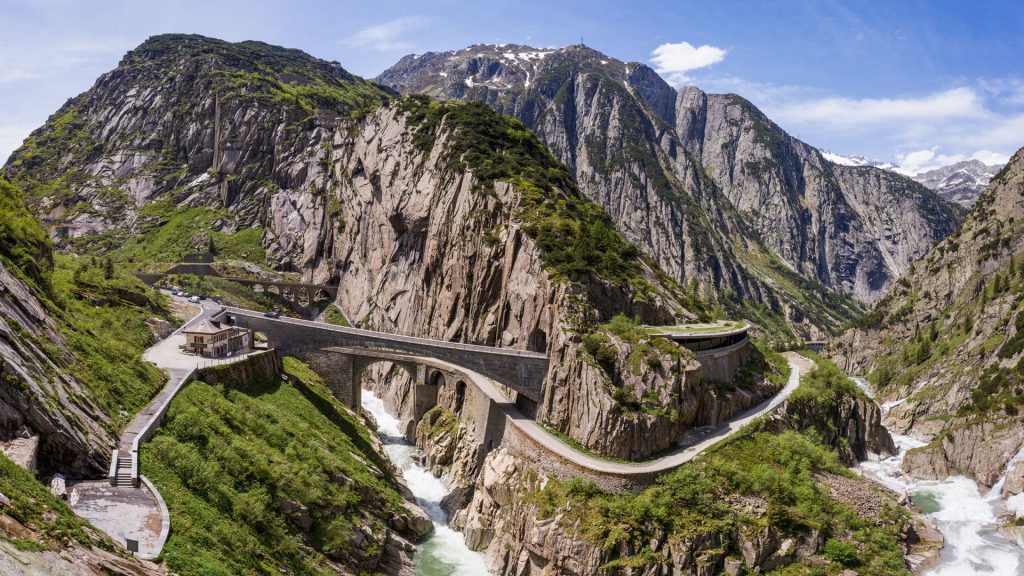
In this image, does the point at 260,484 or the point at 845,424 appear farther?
the point at 845,424

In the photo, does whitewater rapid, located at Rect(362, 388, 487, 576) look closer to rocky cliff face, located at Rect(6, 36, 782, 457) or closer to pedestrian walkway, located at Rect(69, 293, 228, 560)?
rocky cliff face, located at Rect(6, 36, 782, 457)

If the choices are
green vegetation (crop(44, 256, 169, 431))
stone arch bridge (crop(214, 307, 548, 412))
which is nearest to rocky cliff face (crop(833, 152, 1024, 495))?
stone arch bridge (crop(214, 307, 548, 412))

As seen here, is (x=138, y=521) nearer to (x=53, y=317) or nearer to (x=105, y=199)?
(x=53, y=317)

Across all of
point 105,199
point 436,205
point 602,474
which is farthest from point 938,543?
point 105,199

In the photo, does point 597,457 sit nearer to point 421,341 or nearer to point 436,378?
point 421,341

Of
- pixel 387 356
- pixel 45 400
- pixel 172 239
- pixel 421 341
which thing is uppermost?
pixel 172 239

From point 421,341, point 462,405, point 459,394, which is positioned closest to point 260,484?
point 421,341
